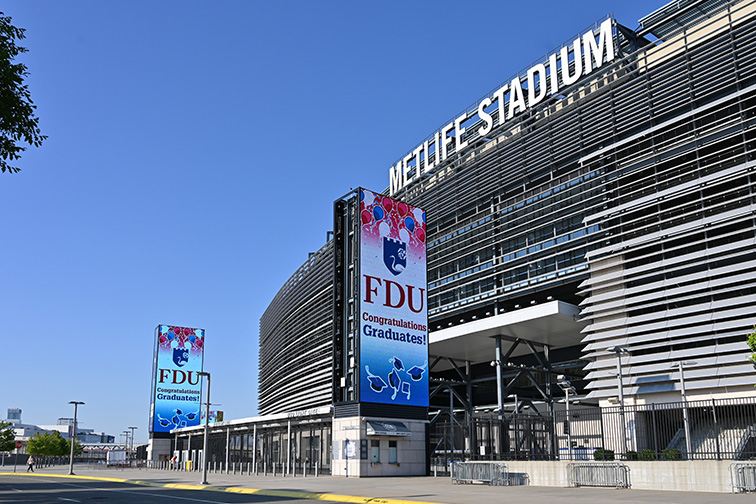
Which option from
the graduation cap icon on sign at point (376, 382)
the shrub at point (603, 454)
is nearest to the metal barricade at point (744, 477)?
the shrub at point (603, 454)

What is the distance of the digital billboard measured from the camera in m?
85.8

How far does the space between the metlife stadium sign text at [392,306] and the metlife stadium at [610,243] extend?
173cm

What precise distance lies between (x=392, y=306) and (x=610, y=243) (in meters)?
14.5

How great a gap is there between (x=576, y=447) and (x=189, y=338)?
68.4 metres

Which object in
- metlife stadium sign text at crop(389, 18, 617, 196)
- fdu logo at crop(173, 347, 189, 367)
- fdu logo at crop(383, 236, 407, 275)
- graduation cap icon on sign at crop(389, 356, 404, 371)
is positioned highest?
metlife stadium sign text at crop(389, 18, 617, 196)

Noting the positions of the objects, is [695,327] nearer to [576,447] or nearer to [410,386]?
[576,447]

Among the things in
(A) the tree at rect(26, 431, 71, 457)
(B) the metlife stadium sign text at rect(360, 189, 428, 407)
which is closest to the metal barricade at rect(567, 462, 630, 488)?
(B) the metlife stadium sign text at rect(360, 189, 428, 407)

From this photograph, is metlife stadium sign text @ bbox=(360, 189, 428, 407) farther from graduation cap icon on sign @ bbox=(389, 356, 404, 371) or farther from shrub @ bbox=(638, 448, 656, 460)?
shrub @ bbox=(638, 448, 656, 460)

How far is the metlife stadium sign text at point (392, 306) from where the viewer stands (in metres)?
42.7

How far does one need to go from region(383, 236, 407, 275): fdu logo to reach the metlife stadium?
3.48m

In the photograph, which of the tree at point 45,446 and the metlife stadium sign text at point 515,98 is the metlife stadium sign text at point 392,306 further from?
the tree at point 45,446

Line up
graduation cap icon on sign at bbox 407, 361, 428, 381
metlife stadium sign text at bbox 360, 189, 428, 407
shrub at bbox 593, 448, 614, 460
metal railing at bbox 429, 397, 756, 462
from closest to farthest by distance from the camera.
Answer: metal railing at bbox 429, 397, 756, 462 → shrub at bbox 593, 448, 614, 460 → metlife stadium sign text at bbox 360, 189, 428, 407 → graduation cap icon on sign at bbox 407, 361, 428, 381

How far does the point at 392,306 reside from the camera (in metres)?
44.7

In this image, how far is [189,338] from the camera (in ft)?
297
